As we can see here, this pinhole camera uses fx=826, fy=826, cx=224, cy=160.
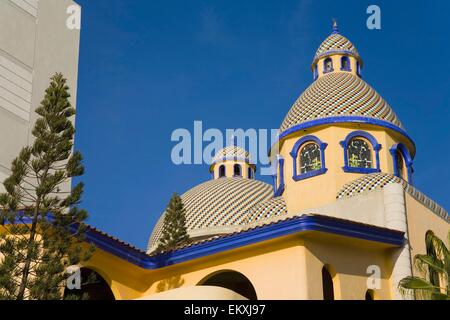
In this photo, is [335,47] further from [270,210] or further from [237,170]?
[237,170]

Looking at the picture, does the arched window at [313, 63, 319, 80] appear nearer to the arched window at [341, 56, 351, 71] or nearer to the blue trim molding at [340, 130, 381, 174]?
the arched window at [341, 56, 351, 71]

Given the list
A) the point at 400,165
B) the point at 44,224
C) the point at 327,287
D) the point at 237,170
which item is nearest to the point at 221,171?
the point at 237,170

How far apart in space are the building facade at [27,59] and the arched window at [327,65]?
703 cm

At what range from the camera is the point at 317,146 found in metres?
20.7

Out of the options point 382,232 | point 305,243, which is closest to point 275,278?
point 305,243

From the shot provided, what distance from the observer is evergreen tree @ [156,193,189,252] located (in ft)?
72.1

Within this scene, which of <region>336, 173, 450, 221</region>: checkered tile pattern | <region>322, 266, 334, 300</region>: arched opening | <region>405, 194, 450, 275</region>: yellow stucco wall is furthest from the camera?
<region>336, 173, 450, 221</region>: checkered tile pattern

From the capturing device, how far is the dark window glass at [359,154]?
20375 millimetres

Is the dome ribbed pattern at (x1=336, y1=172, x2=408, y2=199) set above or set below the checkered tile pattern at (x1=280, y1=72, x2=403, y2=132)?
below

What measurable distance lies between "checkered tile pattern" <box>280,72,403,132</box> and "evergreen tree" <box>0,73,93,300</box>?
8346 millimetres

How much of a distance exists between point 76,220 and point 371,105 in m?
10.0

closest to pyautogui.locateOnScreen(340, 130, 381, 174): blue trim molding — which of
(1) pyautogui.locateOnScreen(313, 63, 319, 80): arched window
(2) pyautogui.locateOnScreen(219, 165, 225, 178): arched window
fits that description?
(1) pyautogui.locateOnScreen(313, 63, 319, 80): arched window

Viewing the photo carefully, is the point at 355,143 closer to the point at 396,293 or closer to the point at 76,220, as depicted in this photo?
the point at 396,293

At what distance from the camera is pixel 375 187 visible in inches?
734
